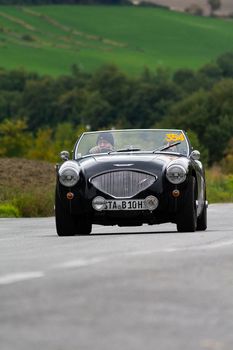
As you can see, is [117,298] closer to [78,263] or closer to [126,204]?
[78,263]

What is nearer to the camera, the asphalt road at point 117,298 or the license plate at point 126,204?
the asphalt road at point 117,298

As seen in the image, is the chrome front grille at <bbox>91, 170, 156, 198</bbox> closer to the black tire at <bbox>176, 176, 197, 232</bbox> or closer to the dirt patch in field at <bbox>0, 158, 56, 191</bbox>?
the black tire at <bbox>176, 176, 197, 232</bbox>

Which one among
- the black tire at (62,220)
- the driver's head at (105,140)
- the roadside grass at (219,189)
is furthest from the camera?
the roadside grass at (219,189)

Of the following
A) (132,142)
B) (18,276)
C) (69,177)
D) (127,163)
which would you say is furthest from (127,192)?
(18,276)

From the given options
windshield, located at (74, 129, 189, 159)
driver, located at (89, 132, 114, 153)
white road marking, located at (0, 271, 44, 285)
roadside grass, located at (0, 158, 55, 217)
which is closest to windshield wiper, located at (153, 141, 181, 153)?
windshield, located at (74, 129, 189, 159)

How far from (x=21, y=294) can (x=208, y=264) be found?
339 centimetres

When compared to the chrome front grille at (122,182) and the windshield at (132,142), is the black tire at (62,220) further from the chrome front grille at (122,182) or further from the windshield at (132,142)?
the windshield at (132,142)

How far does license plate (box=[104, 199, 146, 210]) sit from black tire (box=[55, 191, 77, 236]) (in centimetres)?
63

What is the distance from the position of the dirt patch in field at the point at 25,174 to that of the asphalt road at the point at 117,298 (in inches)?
947

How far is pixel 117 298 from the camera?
8.41m

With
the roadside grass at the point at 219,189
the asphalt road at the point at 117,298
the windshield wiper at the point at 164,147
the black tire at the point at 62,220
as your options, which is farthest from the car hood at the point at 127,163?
the roadside grass at the point at 219,189

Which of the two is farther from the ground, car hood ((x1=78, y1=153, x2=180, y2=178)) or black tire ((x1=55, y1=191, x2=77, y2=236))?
car hood ((x1=78, y1=153, x2=180, y2=178))

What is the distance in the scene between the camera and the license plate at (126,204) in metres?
19.1

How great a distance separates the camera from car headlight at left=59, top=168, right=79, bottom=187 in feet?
63.0
